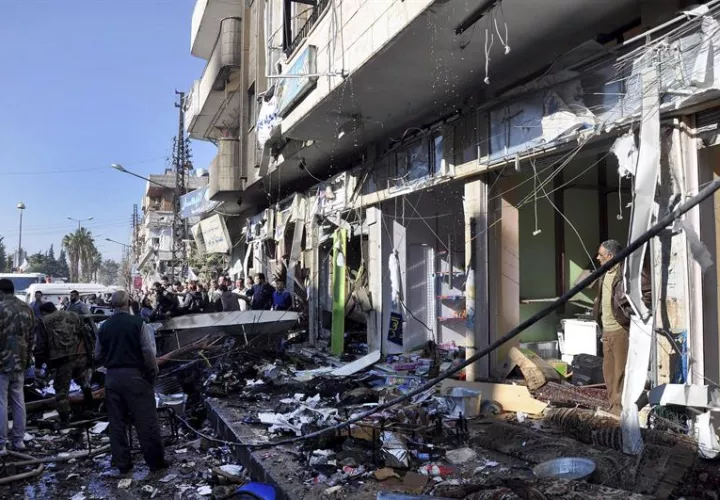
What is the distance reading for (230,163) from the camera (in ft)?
57.8

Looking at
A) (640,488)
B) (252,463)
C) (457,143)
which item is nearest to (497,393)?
(640,488)

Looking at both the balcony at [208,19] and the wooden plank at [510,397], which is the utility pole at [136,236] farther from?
the wooden plank at [510,397]

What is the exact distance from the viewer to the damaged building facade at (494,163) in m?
4.83

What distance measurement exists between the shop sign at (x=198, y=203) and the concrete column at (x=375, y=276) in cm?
1148

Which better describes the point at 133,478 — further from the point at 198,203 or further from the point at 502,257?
the point at 198,203

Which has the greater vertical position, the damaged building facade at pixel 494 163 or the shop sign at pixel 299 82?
the shop sign at pixel 299 82

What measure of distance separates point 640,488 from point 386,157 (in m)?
7.76

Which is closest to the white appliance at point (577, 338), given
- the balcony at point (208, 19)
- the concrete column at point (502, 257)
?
the concrete column at point (502, 257)

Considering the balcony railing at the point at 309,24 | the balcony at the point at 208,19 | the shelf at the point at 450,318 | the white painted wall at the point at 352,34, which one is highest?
the balcony at the point at 208,19

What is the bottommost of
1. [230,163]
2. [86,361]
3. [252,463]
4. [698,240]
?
[252,463]

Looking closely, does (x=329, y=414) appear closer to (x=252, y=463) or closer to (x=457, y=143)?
(x=252, y=463)

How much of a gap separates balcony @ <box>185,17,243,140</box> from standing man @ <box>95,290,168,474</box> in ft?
44.3

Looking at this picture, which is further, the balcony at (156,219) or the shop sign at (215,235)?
the balcony at (156,219)

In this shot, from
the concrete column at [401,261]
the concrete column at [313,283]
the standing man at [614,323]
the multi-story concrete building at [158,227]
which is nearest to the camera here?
the standing man at [614,323]
